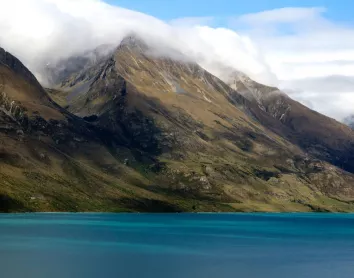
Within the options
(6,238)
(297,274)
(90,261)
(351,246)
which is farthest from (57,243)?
(351,246)

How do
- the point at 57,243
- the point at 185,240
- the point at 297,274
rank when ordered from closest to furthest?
1. the point at 297,274
2. the point at 57,243
3. the point at 185,240

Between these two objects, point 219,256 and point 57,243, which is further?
point 57,243

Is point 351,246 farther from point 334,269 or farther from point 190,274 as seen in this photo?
point 190,274

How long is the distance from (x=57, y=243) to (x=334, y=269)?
7690 cm

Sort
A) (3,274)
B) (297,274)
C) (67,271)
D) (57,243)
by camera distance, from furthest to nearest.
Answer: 1. (57,243)
2. (297,274)
3. (67,271)
4. (3,274)

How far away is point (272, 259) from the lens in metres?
149

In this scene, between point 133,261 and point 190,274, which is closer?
point 190,274

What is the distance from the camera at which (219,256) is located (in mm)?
150000

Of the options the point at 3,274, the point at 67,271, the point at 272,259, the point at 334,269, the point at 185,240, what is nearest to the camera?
the point at 3,274

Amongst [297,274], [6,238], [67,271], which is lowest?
[6,238]

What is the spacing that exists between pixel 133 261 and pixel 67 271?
21693 mm

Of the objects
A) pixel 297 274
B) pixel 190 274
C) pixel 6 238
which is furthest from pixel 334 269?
pixel 6 238

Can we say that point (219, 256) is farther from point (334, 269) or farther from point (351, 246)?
point (351, 246)

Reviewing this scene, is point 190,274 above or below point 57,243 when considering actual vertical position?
above
